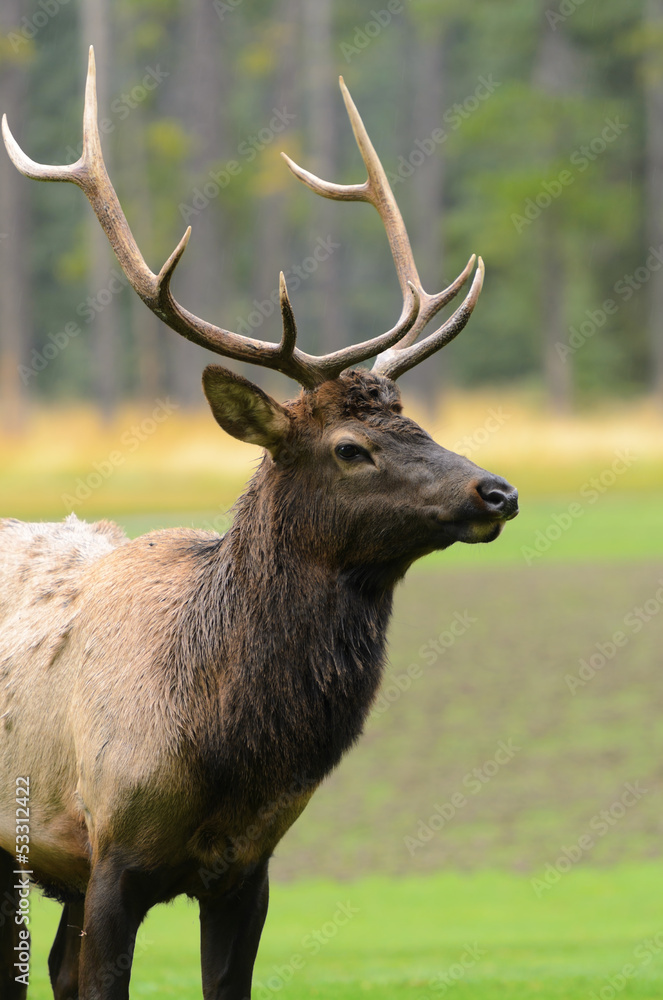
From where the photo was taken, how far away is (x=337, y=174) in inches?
1452

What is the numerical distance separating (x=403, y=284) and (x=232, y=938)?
2.60m

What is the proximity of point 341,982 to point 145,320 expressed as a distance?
1478 inches

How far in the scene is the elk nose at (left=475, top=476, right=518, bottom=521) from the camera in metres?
4.42

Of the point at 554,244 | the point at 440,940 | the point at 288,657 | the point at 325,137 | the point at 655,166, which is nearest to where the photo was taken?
the point at 288,657

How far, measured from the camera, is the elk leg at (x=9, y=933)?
5473mm

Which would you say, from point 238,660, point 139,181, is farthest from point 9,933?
point 139,181

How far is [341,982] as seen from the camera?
6.86 meters

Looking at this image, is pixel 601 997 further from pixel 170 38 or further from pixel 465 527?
pixel 170 38

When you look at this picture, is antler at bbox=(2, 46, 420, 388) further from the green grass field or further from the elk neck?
the green grass field

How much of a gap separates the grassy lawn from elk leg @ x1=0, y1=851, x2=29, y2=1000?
1102mm

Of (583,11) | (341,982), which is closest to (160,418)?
(583,11)

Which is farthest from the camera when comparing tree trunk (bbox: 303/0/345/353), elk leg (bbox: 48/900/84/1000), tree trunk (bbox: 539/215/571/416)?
tree trunk (bbox: 303/0/345/353)

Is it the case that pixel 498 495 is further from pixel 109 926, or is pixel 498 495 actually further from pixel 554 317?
pixel 554 317

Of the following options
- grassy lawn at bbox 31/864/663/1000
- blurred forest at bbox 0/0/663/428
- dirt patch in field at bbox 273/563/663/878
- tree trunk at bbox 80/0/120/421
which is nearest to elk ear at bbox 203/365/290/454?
grassy lawn at bbox 31/864/663/1000
